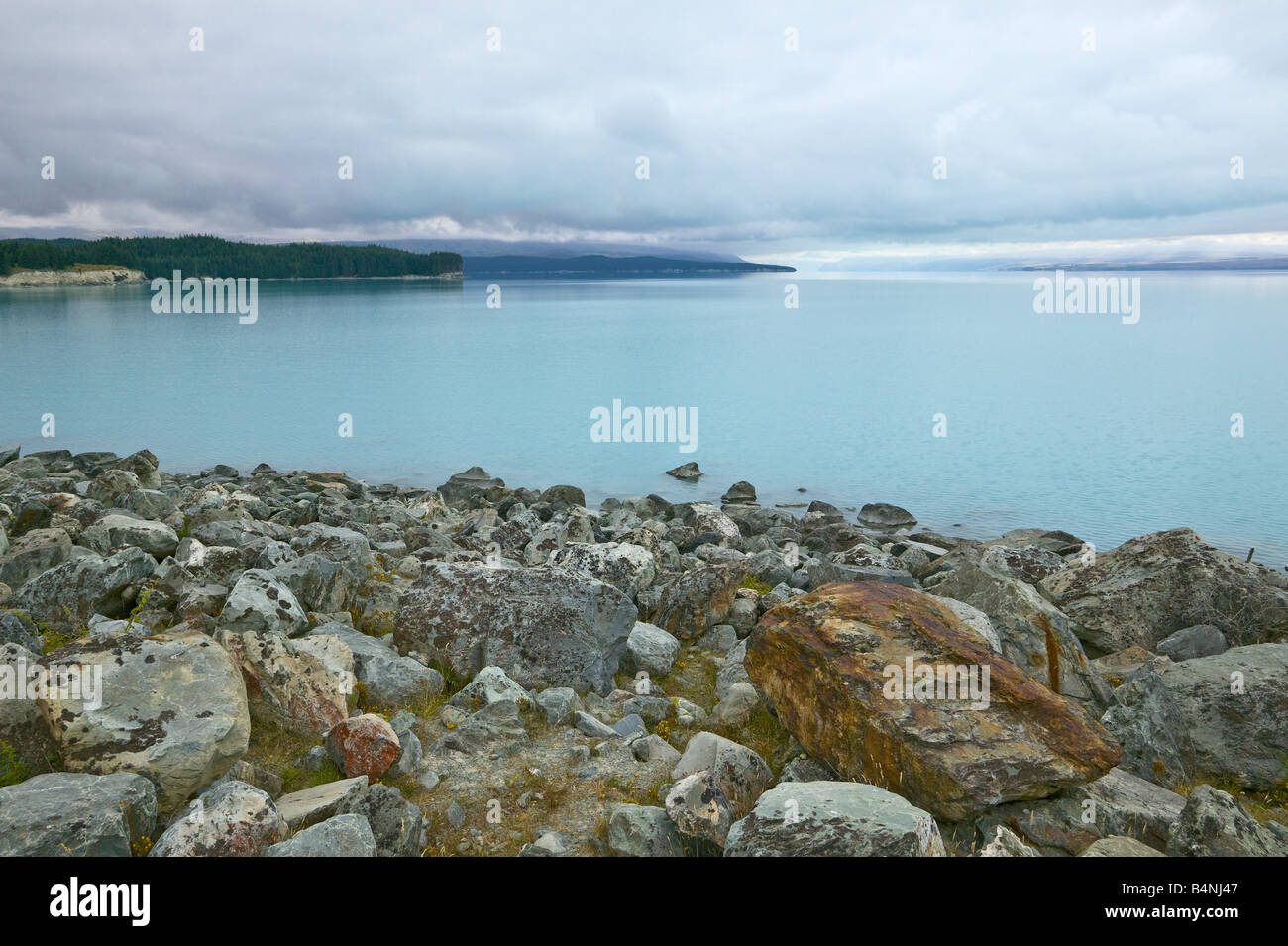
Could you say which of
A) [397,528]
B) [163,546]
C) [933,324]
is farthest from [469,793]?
[933,324]

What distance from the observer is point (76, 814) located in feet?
20.4

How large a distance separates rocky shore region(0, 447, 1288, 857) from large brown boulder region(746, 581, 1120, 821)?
0.09 feet

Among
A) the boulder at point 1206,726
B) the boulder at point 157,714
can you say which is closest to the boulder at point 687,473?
the boulder at point 1206,726

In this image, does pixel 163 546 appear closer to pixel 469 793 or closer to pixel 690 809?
pixel 469 793

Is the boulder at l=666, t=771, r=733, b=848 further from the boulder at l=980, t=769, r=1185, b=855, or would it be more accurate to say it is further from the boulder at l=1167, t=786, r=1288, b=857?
the boulder at l=1167, t=786, r=1288, b=857

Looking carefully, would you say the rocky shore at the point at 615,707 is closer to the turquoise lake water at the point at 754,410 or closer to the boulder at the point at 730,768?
the boulder at the point at 730,768

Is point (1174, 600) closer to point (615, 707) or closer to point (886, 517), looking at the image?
point (615, 707)

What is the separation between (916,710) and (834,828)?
1.79m

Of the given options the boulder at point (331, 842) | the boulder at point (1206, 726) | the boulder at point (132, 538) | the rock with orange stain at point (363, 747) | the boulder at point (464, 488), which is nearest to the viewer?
the boulder at point (331, 842)

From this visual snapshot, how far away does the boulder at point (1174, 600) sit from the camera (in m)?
12.6

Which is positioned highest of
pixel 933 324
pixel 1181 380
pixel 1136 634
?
pixel 933 324

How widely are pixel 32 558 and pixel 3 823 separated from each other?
307 inches

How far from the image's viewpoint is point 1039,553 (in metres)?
16.5

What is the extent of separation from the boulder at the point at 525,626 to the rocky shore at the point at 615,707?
0.04m
